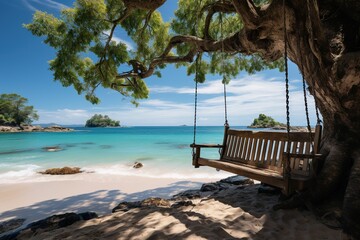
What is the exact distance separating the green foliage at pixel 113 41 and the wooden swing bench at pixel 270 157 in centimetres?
196

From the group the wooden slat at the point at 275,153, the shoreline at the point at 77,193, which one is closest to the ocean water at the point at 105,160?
the shoreline at the point at 77,193

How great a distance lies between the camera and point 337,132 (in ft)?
12.7

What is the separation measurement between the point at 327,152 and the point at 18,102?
3359 inches

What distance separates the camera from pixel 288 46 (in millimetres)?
4434

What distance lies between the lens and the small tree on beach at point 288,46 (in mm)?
3312

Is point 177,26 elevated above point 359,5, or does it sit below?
above

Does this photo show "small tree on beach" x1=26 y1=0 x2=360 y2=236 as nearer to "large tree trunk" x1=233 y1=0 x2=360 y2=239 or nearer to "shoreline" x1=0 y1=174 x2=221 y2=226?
"large tree trunk" x1=233 y1=0 x2=360 y2=239

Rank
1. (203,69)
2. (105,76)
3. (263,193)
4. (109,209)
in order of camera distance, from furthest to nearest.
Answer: (203,69) → (105,76) → (109,209) → (263,193)

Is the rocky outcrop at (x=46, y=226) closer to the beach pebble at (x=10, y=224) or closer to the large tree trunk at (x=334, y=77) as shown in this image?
the beach pebble at (x=10, y=224)

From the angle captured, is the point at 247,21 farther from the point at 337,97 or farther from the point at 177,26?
the point at 177,26

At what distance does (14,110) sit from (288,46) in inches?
3345

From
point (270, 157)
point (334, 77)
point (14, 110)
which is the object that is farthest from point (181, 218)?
point (14, 110)

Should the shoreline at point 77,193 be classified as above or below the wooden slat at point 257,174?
below

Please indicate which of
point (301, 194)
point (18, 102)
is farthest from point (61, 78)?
point (18, 102)
